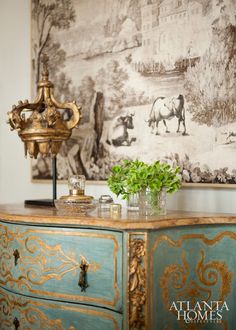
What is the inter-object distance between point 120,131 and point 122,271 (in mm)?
1209

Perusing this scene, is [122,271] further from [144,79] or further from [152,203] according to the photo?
[144,79]

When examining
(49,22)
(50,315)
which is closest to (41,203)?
(50,315)

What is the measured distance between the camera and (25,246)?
8.78 feet

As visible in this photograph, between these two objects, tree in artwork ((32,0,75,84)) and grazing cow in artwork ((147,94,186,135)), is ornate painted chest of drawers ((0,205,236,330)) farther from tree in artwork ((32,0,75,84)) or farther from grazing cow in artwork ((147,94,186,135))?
tree in artwork ((32,0,75,84))

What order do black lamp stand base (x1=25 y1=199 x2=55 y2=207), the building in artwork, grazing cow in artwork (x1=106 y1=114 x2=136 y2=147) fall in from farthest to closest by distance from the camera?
grazing cow in artwork (x1=106 y1=114 x2=136 y2=147), black lamp stand base (x1=25 y1=199 x2=55 y2=207), the building in artwork

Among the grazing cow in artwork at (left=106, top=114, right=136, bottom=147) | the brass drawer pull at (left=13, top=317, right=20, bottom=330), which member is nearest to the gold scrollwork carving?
the brass drawer pull at (left=13, top=317, right=20, bottom=330)

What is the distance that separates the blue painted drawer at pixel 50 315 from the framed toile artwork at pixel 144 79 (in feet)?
3.18

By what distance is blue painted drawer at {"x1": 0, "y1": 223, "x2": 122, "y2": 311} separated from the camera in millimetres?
2383

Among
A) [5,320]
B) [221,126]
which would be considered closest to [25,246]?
[5,320]

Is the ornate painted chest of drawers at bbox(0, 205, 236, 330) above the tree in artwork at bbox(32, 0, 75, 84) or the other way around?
the other way around

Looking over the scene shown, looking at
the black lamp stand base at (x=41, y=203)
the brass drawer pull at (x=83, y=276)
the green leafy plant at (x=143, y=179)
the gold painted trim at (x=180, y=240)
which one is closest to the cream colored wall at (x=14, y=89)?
the black lamp stand base at (x=41, y=203)

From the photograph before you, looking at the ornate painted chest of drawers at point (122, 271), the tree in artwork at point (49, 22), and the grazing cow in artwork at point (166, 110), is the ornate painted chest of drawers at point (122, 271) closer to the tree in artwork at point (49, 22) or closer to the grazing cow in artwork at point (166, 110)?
the grazing cow in artwork at point (166, 110)

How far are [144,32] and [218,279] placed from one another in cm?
153

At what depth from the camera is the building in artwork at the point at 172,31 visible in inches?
118
